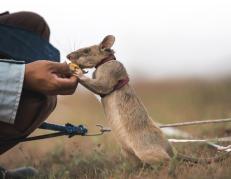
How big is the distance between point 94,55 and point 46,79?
2.99 feet

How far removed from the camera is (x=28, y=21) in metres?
3.53

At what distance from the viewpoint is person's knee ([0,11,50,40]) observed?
138 inches

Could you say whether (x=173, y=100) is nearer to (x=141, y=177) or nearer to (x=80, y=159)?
(x=80, y=159)

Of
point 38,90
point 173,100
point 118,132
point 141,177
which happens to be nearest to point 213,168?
point 141,177

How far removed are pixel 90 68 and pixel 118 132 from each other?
1.90 ft

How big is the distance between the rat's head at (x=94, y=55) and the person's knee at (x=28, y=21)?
0.50m

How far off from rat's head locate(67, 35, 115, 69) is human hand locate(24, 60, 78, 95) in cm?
74

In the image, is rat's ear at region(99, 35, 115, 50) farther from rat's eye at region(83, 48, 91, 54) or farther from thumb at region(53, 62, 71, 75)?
thumb at region(53, 62, 71, 75)

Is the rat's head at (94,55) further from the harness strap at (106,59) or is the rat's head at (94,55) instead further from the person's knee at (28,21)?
the person's knee at (28,21)

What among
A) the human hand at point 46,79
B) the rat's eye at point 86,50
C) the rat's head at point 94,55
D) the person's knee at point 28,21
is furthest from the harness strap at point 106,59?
the human hand at point 46,79

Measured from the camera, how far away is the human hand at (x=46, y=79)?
3.18 metres

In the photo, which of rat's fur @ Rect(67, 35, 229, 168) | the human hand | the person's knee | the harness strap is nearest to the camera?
the human hand

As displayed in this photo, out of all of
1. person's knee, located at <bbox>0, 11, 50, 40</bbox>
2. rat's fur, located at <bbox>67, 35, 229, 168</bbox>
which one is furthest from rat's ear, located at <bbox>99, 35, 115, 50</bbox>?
person's knee, located at <bbox>0, 11, 50, 40</bbox>

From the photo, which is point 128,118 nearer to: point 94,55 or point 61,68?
point 94,55
